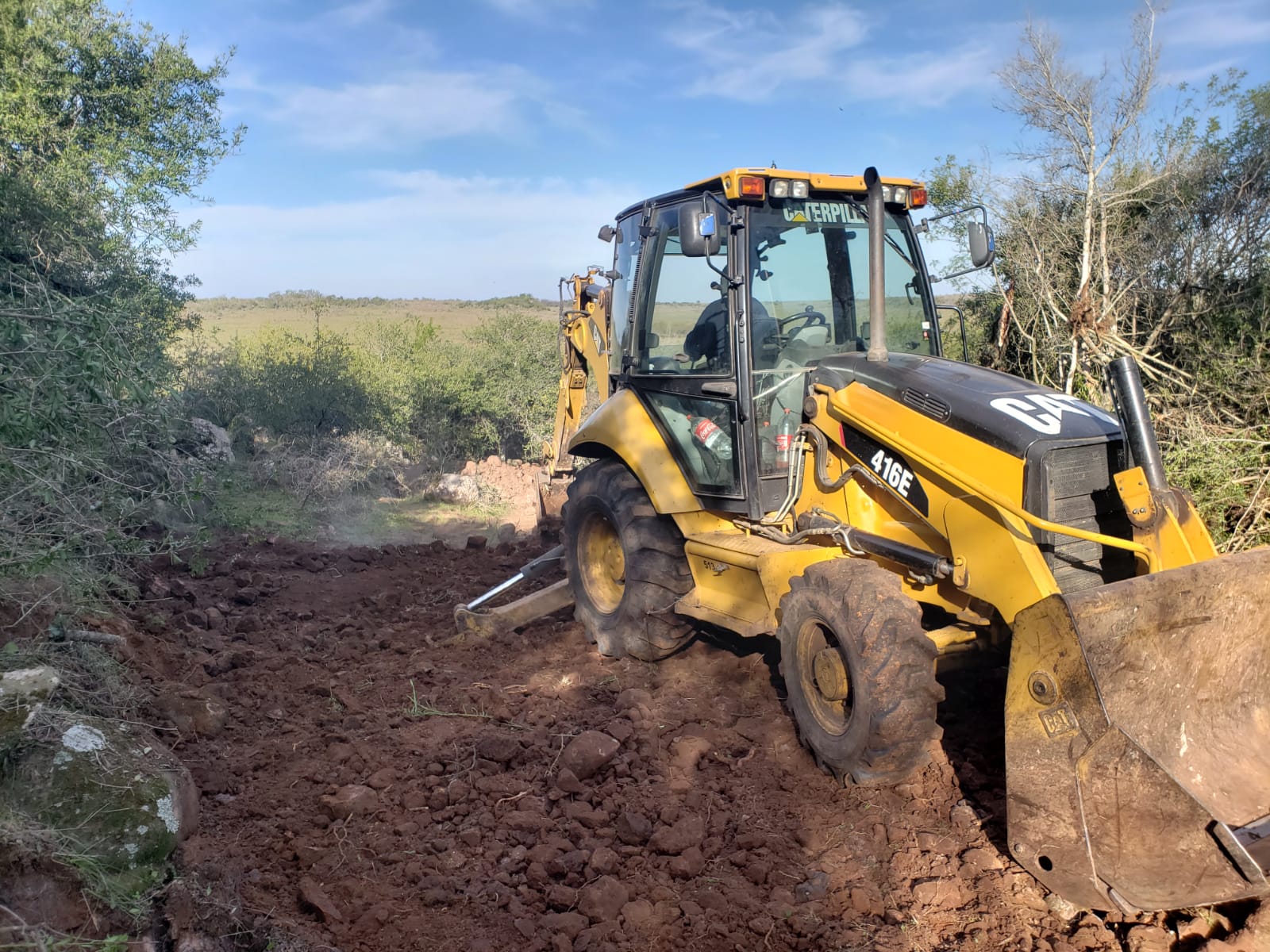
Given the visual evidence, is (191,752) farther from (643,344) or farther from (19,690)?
(643,344)

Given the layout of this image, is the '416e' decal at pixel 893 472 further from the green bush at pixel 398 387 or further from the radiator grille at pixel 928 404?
the green bush at pixel 398 387

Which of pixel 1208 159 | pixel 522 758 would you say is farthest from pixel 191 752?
pixel 1208 159

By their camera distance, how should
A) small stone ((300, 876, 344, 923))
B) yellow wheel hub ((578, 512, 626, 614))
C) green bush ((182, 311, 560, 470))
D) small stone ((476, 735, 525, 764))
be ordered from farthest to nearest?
green bush ((182, 311, 560, 470))
yellow wheel hub ((578, 512, 626, 614))
small stone ((476, 735, 525, 764))
small stone ((300, 876, 344, 923))

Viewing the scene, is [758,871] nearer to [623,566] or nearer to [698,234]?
[623,566]

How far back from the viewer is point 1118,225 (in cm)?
1045

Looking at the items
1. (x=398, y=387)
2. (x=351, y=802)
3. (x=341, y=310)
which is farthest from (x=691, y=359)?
(x=341, y=310)

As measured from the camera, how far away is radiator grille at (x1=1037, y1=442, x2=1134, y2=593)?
3439 mm

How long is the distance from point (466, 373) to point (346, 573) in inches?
286

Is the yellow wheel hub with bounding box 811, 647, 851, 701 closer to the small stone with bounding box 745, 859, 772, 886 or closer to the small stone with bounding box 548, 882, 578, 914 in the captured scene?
the small stone with bounding box 745, 859, 772, 886

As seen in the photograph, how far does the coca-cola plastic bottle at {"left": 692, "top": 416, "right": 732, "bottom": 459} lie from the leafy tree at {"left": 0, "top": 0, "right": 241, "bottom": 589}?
269cm

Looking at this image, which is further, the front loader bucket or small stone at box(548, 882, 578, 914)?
small stone at box(548, 882, 578, 914)

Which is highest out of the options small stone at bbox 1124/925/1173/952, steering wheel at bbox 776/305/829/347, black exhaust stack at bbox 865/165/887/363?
black exhaust stack at bbox 865/165/887/363

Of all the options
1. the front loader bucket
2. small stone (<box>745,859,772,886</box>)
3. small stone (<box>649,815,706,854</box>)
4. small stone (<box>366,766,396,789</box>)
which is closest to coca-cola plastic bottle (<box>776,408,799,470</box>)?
the front loader bucket

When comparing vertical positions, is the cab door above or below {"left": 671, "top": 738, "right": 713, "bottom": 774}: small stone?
above
